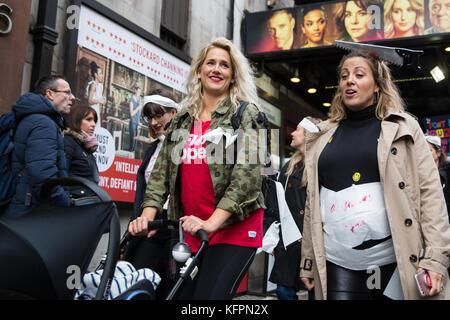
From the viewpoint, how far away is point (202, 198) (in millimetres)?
2500

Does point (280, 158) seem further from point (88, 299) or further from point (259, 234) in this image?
point (88, 299)

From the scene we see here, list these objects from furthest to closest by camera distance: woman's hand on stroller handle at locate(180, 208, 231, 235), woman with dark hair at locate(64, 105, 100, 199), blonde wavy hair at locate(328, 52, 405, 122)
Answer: woman with dark hair at locate(64, 105, 100, 199) → blonde wavy hair at locate(328, 52, 405, 122) → woman's hand on stroller handle at locate(180, 208, 231, 235)

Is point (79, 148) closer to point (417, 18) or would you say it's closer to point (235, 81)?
point (235, 81)

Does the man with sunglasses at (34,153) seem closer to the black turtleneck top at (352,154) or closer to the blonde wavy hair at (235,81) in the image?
the blonde wavy hair at (235,81)

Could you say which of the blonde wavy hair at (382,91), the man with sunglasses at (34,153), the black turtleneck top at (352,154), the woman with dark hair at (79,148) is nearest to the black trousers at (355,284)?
the black turtleneck top at (352,154)

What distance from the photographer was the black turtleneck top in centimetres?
250

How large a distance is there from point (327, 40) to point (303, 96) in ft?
14.5

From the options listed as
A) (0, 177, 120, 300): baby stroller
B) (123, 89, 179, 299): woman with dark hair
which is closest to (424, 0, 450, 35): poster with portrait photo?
(123, 89, 179, 299): woman with dark hair

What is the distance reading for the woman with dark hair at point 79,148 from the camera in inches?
163

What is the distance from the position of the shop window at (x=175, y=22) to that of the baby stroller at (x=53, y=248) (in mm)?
6136

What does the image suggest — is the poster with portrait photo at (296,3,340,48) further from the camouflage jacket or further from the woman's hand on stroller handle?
the woman's hand on stroller handle

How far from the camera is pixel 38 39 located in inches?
191

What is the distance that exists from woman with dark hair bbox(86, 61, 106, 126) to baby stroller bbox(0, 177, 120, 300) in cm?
400

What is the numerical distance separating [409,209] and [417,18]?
21.7 feet
